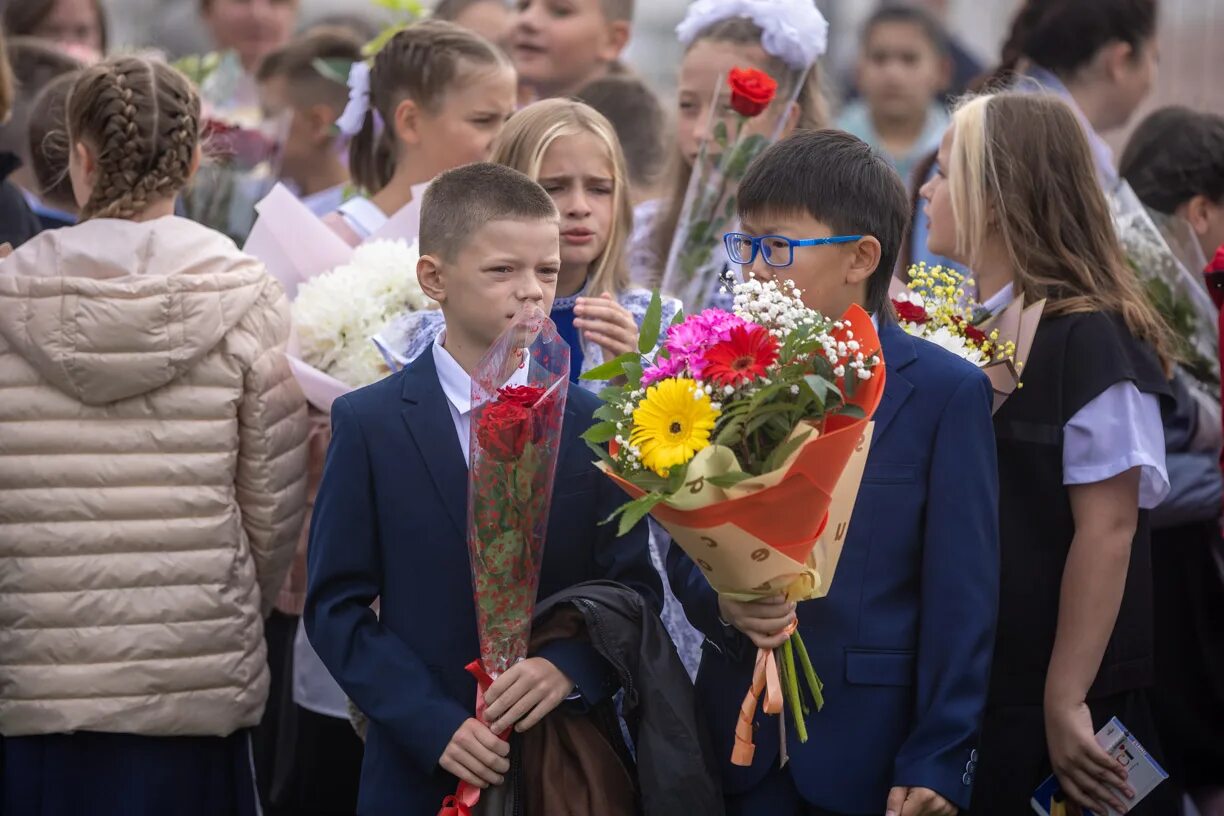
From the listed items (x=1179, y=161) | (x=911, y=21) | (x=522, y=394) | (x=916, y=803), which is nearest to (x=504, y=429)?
(x=522, y=394)

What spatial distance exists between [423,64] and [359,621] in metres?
2.42

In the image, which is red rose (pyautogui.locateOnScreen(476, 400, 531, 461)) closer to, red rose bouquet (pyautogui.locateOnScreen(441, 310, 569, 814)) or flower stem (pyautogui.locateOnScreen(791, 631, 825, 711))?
red rose bouquet (pyautogui.locateOnScreen(441, 310, 569, 814))

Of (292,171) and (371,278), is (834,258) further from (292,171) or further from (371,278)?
(292,171)

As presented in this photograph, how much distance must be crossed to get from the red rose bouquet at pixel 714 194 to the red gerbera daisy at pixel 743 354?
1738 mm

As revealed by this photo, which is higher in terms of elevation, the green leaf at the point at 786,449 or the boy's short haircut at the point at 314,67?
the green leaf at the point at 786,449

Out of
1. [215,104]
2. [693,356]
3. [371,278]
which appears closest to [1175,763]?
[693,356]

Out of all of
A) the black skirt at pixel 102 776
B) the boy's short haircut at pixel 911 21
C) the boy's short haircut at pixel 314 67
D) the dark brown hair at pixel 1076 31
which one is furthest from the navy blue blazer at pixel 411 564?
the boy's short haircut at pixel 911 21

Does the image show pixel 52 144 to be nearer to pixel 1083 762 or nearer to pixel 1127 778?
pixel 1083 762

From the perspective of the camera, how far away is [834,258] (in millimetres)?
3311

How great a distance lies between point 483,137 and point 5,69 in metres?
1.66

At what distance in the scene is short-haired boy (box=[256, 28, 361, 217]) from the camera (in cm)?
700

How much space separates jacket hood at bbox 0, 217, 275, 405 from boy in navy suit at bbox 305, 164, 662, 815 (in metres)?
0.73

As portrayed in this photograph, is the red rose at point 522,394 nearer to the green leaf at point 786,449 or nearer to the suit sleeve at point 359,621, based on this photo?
the suit sleeve at point 359,621

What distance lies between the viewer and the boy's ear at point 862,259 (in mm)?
3318
